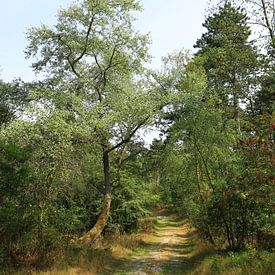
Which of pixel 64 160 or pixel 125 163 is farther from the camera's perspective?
pixel 125 163

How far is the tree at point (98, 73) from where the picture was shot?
54.2ft

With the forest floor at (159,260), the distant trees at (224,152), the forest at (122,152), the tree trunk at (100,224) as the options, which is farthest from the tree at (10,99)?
the forest floor at (159,260)

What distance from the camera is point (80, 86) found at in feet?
59.3

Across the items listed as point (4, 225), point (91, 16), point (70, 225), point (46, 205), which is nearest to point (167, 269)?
point (70, 225)

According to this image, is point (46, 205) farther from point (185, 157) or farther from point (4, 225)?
point (185, 157)

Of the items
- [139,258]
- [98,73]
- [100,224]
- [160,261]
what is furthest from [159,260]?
[98,73]

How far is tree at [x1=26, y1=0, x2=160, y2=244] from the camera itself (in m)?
16.5

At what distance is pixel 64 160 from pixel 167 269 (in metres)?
6.29

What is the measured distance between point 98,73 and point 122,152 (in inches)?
213

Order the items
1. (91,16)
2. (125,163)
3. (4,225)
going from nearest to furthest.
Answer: (4,225) < (91,16) < (125,163)

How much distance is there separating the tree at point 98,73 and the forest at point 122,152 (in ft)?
0.19

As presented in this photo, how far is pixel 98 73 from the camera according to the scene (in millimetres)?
19516

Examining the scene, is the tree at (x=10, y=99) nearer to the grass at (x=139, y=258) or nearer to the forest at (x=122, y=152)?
the forest at (x=122, y=152)

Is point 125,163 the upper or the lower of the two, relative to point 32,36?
lower
